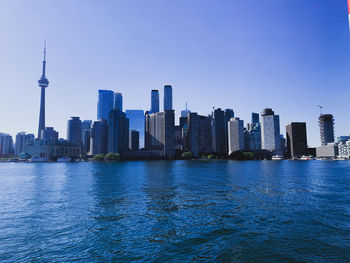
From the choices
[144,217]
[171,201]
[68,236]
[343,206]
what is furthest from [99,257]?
[343,206]

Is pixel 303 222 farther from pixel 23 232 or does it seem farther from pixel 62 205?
pixel 62 205

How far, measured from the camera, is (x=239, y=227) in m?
27.5

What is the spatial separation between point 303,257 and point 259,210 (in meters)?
15.5

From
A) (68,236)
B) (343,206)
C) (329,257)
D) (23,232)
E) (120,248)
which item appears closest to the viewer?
(329,257)

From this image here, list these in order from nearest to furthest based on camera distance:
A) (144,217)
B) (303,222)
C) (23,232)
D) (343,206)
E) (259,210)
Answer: (23,232), (303,222), (144,217), (259,210), (343,206)

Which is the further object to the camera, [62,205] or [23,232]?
[62,205]

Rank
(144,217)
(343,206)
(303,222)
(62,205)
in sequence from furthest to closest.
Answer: (62,205) → (343,206) → (144,217) → (303,222)

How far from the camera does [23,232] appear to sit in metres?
27.0

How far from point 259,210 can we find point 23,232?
3155 cm

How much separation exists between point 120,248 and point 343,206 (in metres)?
36.4

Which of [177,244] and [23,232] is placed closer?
[177,244]

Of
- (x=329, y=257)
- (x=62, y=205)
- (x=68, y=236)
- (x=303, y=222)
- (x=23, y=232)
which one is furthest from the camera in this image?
(x=62, y=205)

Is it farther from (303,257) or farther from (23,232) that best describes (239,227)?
(23,232)

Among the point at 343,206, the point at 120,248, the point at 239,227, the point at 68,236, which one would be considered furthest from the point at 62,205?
the point at 343,206
